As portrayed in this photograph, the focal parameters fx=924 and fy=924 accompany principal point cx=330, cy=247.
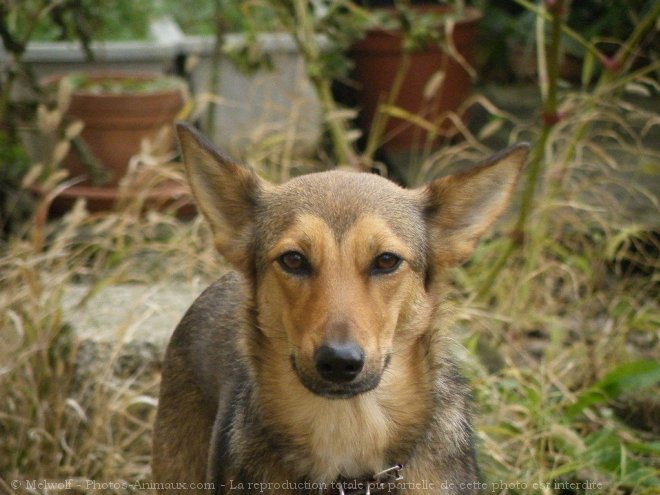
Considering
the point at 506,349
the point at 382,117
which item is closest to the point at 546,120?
the point at 506,349

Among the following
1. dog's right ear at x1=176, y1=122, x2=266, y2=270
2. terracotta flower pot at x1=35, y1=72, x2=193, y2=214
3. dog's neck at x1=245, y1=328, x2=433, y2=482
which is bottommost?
terracotta flower pot at x1=35, y1=72, x2=193, y2=214

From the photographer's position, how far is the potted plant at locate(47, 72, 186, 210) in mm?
5820

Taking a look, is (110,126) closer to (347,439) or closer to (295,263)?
(295,263)

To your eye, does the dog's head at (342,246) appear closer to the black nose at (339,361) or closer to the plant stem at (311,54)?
the black nose at (339,361)

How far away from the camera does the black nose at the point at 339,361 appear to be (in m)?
2.43

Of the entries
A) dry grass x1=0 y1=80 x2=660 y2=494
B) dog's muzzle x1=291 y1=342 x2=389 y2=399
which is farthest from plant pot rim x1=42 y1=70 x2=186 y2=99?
dog's muzzle x1=291 y1=342 x2=389 y2=399

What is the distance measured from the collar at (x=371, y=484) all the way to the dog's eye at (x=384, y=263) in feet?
1.93

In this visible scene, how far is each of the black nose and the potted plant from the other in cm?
343

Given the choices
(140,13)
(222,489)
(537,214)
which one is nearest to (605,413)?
(537,214)

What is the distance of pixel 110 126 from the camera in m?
5.92

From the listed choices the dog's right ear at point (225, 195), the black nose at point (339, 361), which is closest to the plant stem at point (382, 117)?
the dog's right ear at point (225, 195)

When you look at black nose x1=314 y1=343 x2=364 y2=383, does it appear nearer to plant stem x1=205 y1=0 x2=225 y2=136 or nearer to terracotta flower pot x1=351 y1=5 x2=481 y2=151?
plant stem x1=205 y1=0 x2=225 y2=136

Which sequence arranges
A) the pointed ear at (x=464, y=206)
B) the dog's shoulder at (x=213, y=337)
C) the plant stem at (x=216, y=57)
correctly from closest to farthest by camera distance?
the pointed ear at (x=464, y=206) → the dog's shoulder at (x=213, y=337) → the plant stem at (x=216, y=57)

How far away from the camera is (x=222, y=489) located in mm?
2912
